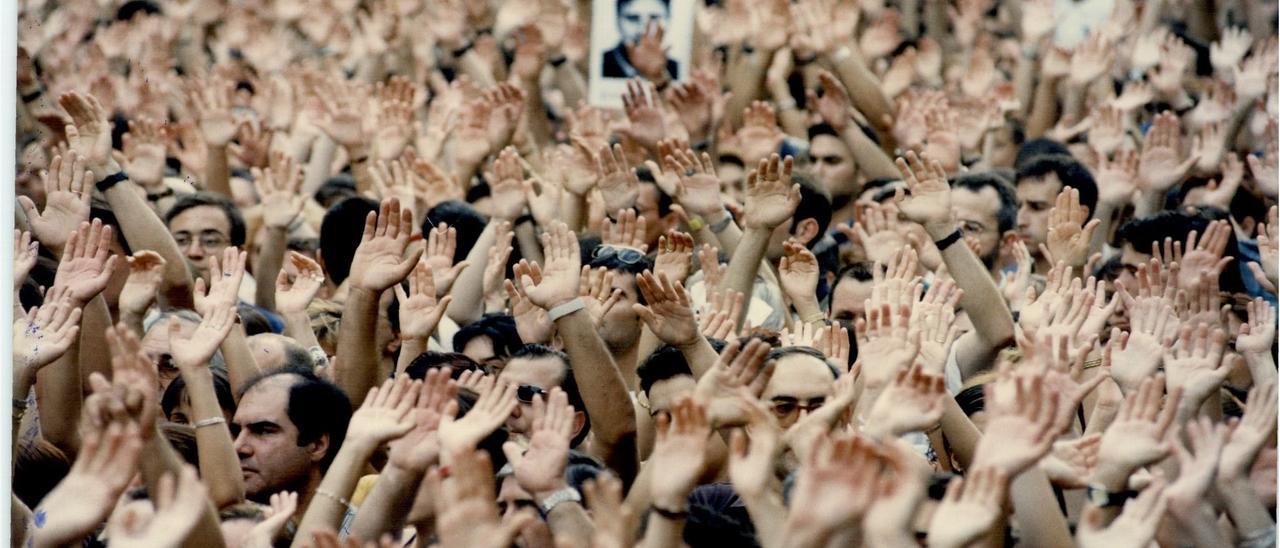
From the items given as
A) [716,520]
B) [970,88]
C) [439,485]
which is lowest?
[970,88]

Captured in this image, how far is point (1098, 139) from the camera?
24.5ft

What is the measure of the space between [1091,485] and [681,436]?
0.91 m

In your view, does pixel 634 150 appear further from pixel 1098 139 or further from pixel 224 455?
pixel 224 455

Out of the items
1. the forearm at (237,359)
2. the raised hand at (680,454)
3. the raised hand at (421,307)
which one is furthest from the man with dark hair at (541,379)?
the raised hand at (680,454)

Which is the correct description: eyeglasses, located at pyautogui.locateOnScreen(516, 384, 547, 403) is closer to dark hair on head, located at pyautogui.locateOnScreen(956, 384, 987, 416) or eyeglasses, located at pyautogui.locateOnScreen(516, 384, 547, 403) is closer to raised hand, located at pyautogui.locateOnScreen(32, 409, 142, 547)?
dark hair on head, located at pyautogui.locateOnScreen(956, 384, 987, 416)

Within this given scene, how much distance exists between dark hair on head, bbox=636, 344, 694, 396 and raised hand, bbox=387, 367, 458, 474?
0.86m

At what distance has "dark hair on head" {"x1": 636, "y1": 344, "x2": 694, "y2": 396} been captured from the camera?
4406mm

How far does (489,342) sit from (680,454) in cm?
190

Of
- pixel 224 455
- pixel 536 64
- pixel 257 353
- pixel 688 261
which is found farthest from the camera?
pixel 536 64

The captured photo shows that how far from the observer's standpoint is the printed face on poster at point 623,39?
7.84 metres

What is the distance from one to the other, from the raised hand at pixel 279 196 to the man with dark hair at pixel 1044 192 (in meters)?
2.65

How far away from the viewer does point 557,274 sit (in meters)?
4.53

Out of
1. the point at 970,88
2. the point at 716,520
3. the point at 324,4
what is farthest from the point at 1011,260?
the point at 324,4

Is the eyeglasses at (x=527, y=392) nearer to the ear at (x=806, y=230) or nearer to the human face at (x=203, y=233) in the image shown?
the ear at (x=806, y=230)
